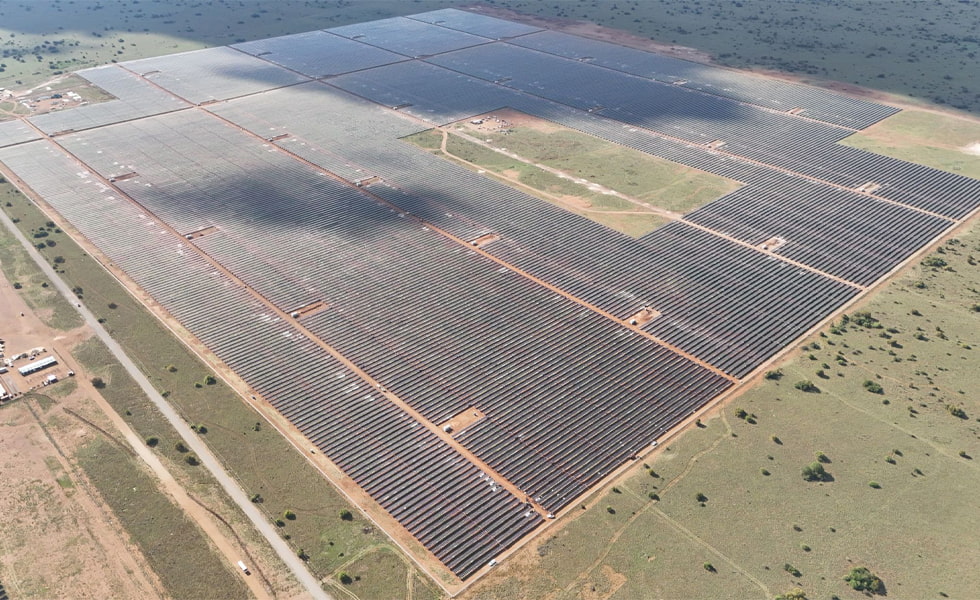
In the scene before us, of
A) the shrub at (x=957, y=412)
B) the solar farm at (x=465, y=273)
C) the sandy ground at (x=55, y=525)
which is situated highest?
the shrub at (x=957, y=412)

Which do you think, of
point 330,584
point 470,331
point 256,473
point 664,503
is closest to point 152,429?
point 256,473

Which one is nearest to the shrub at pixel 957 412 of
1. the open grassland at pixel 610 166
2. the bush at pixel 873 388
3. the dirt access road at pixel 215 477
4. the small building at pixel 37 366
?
the bush at pixel 873 388

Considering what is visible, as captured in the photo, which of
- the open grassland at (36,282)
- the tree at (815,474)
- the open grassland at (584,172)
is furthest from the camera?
the open grassland at (584,172)

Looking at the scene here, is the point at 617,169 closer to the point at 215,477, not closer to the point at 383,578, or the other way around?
the point at 215,477

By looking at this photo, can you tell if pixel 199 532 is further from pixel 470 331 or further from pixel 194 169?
pixel 194 169

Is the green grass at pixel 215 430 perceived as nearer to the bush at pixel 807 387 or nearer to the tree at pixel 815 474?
the tree at pixel 815 474

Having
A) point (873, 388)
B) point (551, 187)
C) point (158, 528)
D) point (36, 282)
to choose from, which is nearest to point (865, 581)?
point (873, 388)
